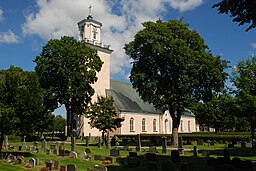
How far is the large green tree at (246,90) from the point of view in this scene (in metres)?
21.8

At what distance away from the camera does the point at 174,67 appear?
30922 mm

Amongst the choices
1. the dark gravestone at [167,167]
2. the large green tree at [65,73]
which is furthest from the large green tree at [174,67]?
the dark gravestone at [167,167]

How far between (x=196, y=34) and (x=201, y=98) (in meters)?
7.36

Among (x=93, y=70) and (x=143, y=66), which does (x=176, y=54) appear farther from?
(x=93, y=70)

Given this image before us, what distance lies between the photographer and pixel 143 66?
3225 cm

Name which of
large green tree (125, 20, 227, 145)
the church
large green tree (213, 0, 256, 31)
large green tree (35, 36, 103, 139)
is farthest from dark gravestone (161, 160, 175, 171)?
the church

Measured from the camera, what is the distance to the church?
48.3 m

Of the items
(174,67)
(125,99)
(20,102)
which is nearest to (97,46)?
(125,99)

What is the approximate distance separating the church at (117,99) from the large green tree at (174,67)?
16728mm

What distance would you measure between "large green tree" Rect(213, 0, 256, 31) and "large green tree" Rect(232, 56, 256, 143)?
40.7 feet

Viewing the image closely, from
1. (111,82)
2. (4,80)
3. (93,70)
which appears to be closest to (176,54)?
(93,70)

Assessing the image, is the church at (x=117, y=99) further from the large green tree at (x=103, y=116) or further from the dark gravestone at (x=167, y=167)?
the dark gravestone at (x=167, y=167)

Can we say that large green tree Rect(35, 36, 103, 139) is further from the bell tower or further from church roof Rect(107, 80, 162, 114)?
church roof Rect(107, 80, 162, 114)

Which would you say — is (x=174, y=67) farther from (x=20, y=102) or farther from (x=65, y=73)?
(x=20, y=102)
